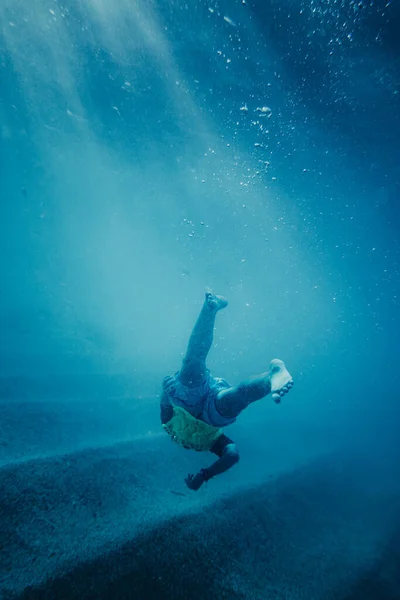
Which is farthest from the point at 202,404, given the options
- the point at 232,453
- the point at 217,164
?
the point at 217,164

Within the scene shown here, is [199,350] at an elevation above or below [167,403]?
above

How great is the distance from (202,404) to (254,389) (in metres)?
1.01

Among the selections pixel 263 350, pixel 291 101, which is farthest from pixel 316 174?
pixel 263 350

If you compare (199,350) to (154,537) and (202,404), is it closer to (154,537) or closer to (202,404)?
(202,404)

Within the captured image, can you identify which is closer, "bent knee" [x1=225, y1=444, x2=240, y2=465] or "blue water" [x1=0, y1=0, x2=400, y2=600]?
"bent knee" [x1=225, y1=444, x2=240, y2=465]

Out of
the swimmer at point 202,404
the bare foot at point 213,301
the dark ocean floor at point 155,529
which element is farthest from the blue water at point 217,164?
the bare foot at point 213,301

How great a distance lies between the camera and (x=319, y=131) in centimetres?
1005

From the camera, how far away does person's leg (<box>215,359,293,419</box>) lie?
3419 mm

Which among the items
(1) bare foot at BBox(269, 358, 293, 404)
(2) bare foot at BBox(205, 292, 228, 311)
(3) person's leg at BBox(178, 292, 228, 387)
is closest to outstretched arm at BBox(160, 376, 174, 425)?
(3) person's leg at BBox(178, 292, 228, 387)

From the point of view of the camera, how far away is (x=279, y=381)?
11.3ft

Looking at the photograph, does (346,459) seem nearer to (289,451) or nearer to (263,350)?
(289,451)

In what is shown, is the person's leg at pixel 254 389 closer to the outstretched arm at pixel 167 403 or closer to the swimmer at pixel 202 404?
the swimmer at pixel 202 404

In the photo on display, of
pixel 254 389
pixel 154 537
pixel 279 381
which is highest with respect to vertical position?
pixel 279 381

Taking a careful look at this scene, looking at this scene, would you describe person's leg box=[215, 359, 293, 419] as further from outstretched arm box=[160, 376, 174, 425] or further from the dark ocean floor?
the dark ocean floor
